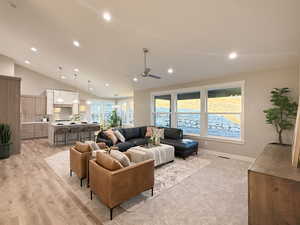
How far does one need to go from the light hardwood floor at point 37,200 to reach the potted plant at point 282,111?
14.5 ft

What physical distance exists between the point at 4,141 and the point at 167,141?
511cm

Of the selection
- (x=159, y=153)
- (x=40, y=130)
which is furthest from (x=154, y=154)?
(x=40, y=130)

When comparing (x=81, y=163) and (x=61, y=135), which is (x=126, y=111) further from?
(x=81, y=163)

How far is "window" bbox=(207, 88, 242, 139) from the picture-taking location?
479cm

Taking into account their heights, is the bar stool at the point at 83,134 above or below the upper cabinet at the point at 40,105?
below

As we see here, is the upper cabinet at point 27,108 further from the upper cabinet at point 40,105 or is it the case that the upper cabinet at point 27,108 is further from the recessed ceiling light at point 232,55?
the recessed ceiling light at point 232,55

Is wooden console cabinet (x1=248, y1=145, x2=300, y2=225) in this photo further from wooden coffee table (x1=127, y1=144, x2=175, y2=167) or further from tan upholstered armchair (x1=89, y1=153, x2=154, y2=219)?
wooden coffee table (x1=127, y1=144, x2=175, y2=167)

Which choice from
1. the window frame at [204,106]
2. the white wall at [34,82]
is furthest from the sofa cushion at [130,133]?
the white wall at [34,82]

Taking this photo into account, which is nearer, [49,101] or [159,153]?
[159,153]

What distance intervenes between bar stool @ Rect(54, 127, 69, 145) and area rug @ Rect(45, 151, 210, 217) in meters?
1.50

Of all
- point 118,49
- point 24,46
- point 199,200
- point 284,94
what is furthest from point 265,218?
point 24,46

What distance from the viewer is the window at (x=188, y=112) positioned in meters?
5.74

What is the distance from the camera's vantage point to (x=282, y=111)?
12.1 ft

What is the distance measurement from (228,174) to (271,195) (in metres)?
1.98
